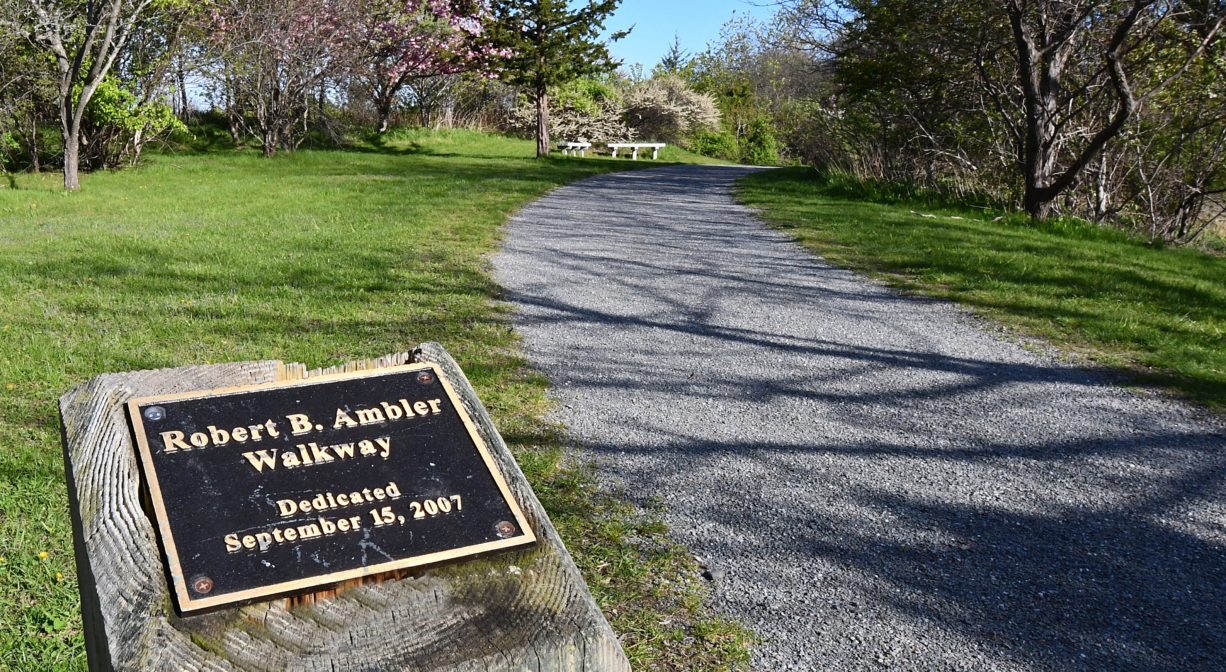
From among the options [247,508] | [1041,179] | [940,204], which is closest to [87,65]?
[940,204]

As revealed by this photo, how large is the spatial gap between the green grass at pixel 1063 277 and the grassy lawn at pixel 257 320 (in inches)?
142

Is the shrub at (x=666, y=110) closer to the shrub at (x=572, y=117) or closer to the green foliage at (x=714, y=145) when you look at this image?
the green foliage at (x=714, y=145)

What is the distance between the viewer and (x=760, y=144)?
3778 centimetres

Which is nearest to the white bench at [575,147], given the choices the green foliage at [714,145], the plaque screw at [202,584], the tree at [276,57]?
the green foliage at [714,145]

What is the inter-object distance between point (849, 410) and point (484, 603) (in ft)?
10.7

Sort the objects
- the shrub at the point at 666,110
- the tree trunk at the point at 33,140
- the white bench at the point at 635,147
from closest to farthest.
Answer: the tree trunk at the point at 33,140, the white bench at the point at 635,147, the shrub at the point at 666,110

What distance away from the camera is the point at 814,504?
3.59 meters

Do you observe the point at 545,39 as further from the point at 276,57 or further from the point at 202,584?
the point at 202,584

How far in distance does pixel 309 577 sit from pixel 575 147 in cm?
2877

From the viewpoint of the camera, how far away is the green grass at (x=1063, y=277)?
577 centimetres

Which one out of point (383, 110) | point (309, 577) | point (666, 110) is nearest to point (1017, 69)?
point (309, 577)

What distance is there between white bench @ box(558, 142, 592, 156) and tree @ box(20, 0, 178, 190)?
1552cm

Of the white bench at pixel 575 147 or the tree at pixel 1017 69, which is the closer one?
the tree at pixel 1017 69

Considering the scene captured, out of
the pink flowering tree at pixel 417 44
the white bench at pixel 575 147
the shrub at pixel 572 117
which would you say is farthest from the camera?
the shrub at pixel 572 117
